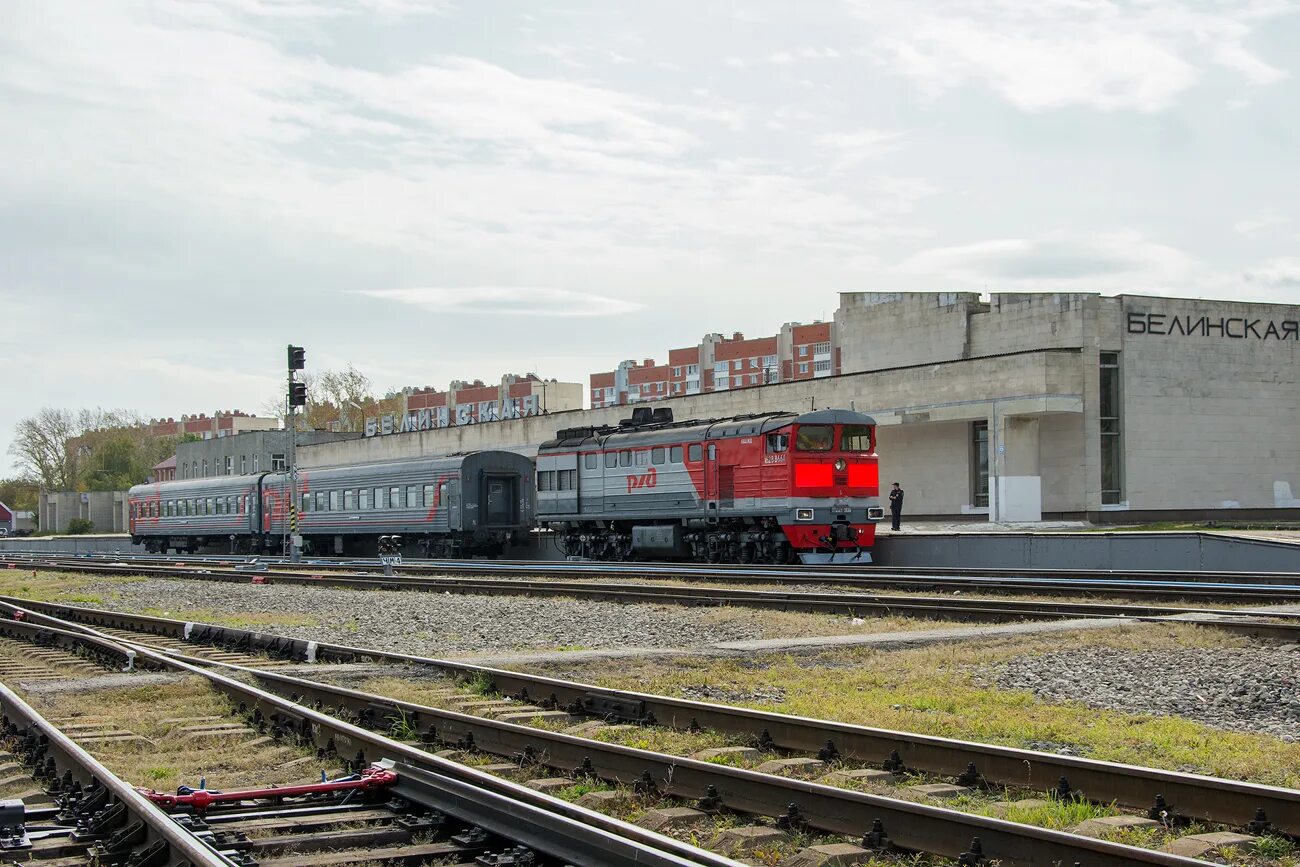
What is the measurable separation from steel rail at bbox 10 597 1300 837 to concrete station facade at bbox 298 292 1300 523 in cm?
3156

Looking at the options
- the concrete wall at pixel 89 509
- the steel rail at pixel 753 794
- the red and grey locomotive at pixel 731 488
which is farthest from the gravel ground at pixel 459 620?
the concrete wall at pixel 89 509

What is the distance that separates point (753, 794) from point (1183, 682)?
226 inches

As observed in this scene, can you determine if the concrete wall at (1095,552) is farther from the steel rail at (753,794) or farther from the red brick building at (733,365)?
the red brick building at (733,365)

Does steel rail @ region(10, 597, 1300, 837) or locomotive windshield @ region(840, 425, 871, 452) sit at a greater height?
locomotive windshield @ region(840, 425, 871, 452)

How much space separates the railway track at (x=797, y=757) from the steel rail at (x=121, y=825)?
2.27 metres

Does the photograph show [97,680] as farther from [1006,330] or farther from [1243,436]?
[1243,436]

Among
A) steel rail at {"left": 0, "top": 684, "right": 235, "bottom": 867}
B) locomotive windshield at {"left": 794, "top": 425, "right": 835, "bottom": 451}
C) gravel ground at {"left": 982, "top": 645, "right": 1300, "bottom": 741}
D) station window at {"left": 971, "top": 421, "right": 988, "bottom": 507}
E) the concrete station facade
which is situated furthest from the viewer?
station window at {"left": 971, "top": 421, "right": 988, "bottom": 507}

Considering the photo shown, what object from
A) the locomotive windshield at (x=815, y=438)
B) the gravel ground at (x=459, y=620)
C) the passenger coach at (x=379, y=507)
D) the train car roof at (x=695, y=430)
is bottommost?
the gravel ground at (x=459, y=620)

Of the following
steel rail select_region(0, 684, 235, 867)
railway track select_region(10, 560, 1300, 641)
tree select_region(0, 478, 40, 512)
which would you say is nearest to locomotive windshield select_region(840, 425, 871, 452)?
railway track select_region(10, 560, 1300, 641)

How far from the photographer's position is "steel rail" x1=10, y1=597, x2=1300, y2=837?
6168mm

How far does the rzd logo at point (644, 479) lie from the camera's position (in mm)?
31547

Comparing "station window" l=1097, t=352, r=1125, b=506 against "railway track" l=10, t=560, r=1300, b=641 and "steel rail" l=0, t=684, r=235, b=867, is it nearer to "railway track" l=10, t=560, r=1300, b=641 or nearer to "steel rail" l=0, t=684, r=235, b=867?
"railway track" l=10, t=560, r=1300, b=641

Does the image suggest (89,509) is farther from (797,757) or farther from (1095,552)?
(797,757)

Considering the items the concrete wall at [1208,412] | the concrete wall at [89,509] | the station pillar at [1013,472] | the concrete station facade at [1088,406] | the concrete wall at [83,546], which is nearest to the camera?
the station pillar at [1013,472]
